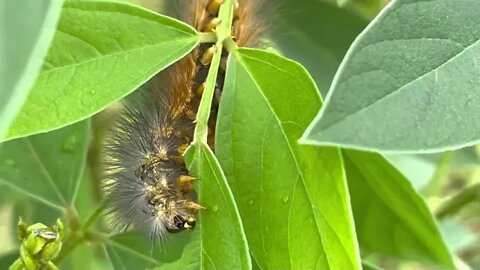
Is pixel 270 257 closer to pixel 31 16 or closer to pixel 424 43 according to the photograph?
pixel 424 43

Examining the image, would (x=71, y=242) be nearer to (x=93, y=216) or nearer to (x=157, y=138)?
(x=93, y=216)

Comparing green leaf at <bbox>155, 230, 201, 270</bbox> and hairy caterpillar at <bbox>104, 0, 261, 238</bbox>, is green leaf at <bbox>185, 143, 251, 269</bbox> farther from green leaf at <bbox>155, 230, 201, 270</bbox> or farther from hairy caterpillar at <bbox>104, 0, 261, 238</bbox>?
hairy caterpillar at <bbox>104, 0, 261, 238</bbox>

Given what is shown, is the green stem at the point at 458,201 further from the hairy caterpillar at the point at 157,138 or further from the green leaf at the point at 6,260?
the green leaf at the point at 6,260

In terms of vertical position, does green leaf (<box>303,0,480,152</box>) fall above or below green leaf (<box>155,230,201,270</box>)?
above

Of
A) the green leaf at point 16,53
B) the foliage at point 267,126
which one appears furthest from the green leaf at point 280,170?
the green leaf at point 16,53

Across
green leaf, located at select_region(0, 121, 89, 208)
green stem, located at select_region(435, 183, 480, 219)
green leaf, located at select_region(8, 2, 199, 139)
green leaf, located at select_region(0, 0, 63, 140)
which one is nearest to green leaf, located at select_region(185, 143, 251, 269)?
green leaf, located at select_region(8, 2, 199, 139)

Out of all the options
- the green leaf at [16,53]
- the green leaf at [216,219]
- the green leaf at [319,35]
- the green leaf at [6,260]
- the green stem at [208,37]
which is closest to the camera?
the green leaf at [16,53]

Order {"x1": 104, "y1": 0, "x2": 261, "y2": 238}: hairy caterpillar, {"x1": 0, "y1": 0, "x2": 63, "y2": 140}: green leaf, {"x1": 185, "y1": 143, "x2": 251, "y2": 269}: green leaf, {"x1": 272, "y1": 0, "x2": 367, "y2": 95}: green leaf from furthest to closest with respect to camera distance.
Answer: {"x1": 272, "y1": 0, "x2": 367, "y2": 95}: green leaf < {"x1": 104, "y1": 0, "x2": 261, "y2": 238}: hairy caterpillar < {"x1": 185, "y1": 143, "x2": 251, "y2": 269}: green leaf < {"x1": 0, "y1": 0, "x2": 63, "y2": 140}: green leaf

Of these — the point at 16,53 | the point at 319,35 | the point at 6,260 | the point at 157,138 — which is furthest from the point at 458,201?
the point at 16,53
